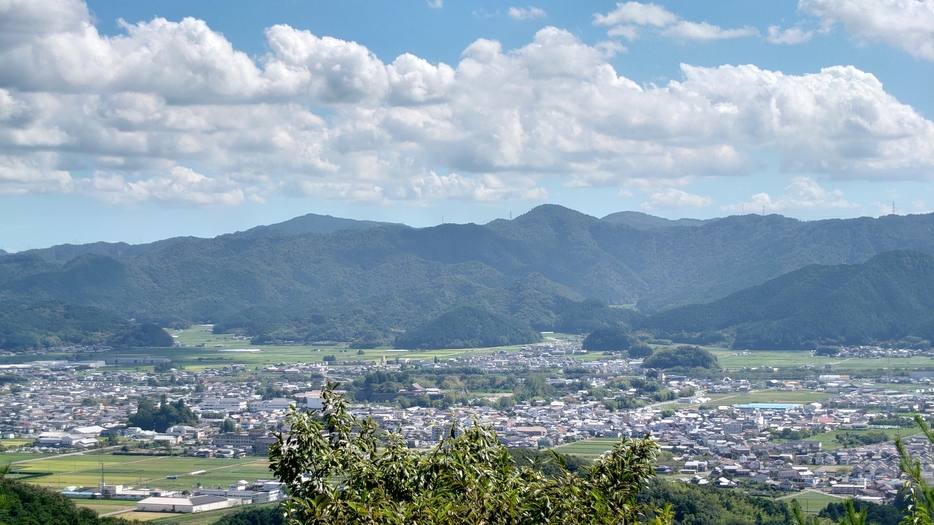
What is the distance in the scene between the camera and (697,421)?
56.4 metres

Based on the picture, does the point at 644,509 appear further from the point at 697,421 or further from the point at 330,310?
the point at 330,310

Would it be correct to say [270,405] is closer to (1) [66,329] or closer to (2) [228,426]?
(2) [228,426]

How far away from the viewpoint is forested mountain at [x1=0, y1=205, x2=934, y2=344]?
133250mm

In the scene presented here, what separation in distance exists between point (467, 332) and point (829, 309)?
36284 mm

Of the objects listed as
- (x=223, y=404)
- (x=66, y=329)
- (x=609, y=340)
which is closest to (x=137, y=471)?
(x=223, y=404)

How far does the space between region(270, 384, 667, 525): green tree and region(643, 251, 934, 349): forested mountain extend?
3667 inches

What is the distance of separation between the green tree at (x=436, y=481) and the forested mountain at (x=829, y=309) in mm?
93154

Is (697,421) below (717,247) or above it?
below

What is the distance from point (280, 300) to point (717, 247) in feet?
247

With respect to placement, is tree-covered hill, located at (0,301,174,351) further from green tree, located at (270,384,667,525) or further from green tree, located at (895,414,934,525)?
green tree, located at (895,414,934,525)

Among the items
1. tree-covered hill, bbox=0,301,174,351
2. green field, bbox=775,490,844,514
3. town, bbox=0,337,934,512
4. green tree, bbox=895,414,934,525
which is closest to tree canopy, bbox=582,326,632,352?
town, bbox=0,337,934,512

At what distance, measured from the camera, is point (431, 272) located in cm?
16788

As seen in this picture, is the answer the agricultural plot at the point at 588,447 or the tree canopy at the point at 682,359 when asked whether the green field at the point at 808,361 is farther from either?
the agricultural plot at the point at 588,447

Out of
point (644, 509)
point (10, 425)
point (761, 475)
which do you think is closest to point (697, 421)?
point (761, 475)
